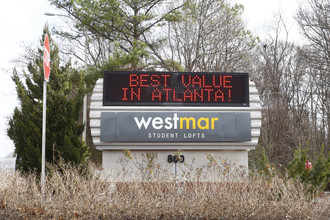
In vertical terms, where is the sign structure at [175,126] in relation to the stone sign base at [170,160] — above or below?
above

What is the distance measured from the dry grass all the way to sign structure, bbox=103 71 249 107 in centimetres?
290

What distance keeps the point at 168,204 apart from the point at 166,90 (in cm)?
399

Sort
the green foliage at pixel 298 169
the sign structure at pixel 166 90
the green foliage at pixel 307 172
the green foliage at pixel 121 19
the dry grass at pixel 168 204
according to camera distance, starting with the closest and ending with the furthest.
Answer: the dry grass at pixel 168 204
the green foliage at pixel 298 169
the green foliage at pixel 307 172
the sign structure at pixel 166 90
the green foliage at pixel 121 19

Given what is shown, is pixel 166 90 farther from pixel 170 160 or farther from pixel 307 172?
pixel 307 172

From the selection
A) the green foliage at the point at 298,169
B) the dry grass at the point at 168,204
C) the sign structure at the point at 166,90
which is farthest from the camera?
the sign structure at the point at 166,90

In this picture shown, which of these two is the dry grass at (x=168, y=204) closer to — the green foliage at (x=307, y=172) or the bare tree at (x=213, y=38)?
the green foliage at (x=307, y=172)

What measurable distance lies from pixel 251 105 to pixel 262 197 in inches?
144

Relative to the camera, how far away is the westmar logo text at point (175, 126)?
10938 millimetres

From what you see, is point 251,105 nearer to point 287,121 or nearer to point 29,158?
point 29,158

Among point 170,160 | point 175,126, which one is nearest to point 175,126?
point 175,126

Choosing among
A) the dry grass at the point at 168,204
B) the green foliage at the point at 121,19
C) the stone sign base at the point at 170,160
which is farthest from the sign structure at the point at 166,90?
the green foliage at the point at 121,19

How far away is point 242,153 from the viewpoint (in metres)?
11.5

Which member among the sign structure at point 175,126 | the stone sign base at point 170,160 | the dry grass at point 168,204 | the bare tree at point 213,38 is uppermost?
the bare tree at point 213,38

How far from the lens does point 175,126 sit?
11.0m
